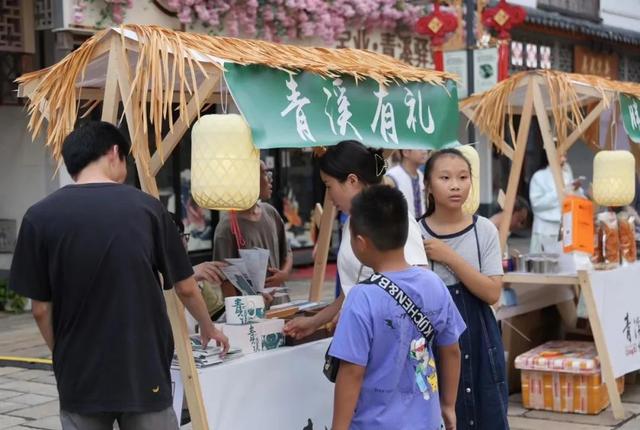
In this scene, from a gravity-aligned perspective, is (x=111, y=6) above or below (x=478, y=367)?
above

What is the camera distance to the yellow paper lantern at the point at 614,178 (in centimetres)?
666

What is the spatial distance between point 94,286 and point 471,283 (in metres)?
1.65

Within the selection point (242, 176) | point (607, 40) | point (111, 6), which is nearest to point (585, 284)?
point (242, 176)

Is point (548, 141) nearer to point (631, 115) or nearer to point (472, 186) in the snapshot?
point (631, 115)

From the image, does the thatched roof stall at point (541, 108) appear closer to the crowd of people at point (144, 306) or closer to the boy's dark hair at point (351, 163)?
the boy's dark hair at point (351, 163)

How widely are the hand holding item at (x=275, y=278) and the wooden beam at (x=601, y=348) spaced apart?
6.69 ft

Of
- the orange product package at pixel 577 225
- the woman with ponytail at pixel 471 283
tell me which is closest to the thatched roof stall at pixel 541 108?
the orange product package at pixel 577 225

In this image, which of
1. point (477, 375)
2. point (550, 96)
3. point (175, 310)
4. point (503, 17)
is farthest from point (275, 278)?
point (503, 17)

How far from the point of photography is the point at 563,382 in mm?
6492

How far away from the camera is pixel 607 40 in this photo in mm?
20062

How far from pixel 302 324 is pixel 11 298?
7331 mm

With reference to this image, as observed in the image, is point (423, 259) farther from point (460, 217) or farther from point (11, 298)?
point (11, 298)

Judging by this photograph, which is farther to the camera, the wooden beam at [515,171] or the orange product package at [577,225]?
the wooden beam at [515,171]

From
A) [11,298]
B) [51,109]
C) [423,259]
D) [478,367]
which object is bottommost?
[11,298]
